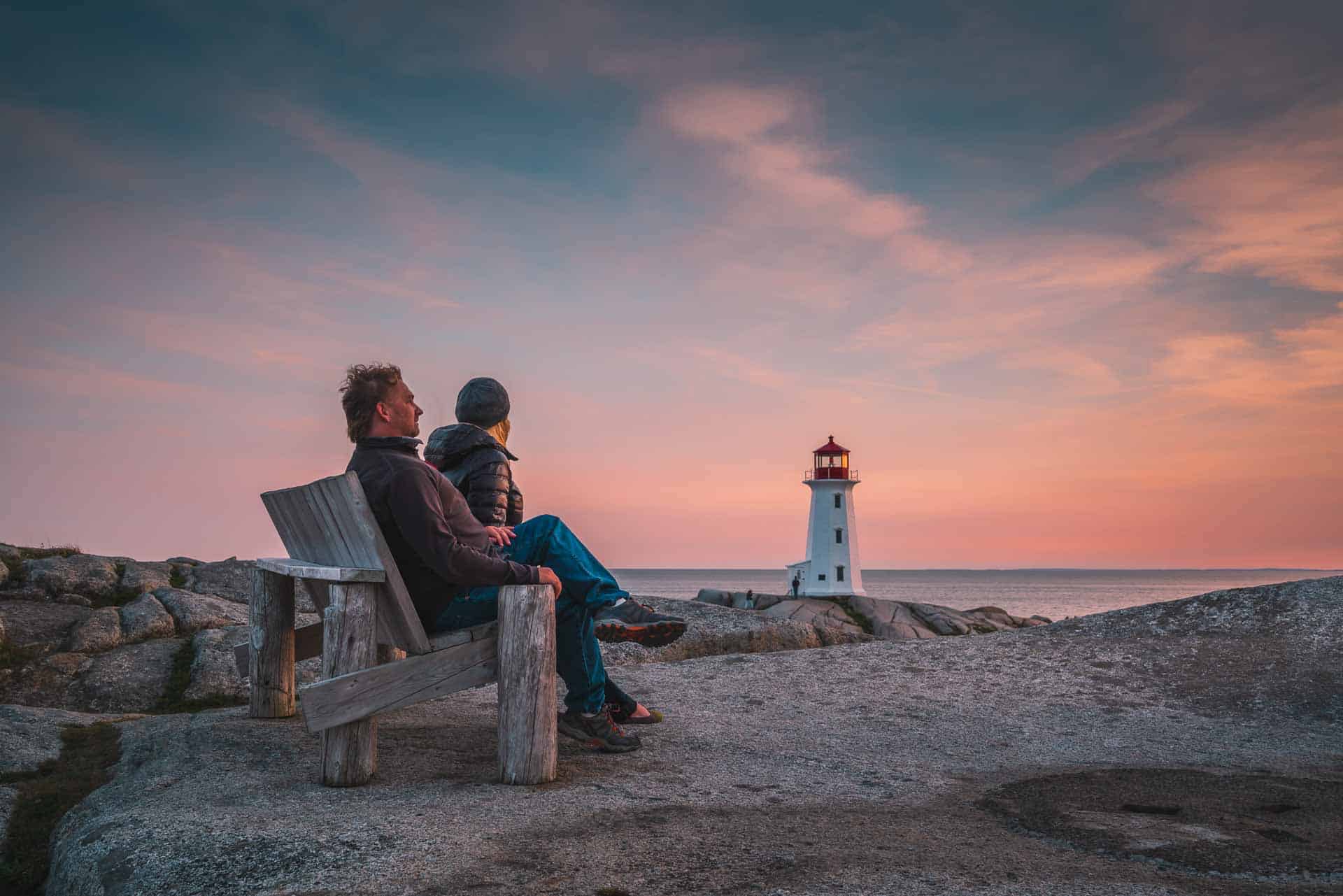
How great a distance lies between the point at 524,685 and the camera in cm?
476

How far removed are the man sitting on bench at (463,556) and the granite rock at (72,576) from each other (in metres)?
7.76

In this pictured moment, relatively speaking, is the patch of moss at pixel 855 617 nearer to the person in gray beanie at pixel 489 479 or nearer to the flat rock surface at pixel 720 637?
the flat rock surface at pixel 720 637

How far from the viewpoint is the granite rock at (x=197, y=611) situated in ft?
32.7

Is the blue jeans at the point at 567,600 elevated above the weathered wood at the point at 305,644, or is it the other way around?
the blue jeans at the point at 567,600

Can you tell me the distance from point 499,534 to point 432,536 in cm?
55

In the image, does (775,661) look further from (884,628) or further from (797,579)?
(797,579)

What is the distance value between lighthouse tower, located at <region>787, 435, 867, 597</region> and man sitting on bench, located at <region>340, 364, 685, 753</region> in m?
39.5

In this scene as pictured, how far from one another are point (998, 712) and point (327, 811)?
5.31 m

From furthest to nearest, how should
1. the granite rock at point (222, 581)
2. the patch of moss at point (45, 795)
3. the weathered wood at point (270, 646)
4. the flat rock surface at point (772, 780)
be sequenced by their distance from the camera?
the granite rock at point (222, 581)
the weathered wood at point (270, 646)
the patch of moss at point (45, 795)
the flat rock surface at point (772, 780)

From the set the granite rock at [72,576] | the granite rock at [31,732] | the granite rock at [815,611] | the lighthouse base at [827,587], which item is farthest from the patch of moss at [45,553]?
the lighthouse base at [827,587]

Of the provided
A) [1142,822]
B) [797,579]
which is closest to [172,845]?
[1142,822]

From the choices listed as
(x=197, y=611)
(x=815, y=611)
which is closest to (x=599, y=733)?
(x=197, y=611)

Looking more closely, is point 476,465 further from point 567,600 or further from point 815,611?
point 815,611

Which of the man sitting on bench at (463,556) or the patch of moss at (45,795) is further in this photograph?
the man sitting on bench at (463,556)
